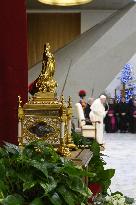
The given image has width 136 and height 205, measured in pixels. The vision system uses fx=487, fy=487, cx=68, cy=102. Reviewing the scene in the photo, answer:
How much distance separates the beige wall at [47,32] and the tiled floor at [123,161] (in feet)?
15.8

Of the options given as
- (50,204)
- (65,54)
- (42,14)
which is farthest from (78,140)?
(42,14)

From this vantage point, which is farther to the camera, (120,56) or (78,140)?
(120,56)

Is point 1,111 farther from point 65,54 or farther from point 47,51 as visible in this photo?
point 65,54

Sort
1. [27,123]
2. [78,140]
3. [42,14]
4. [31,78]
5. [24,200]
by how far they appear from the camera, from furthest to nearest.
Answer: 1. [42,14]
2. [31,78]
3. [78,140]
4. [27,123]
5. [24,200]

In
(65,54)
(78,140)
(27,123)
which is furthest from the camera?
(65,54)

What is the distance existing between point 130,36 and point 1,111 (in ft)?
35.5

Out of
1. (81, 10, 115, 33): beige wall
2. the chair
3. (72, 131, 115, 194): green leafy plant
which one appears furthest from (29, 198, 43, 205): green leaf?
(81, 10, 115, 33): beige wall

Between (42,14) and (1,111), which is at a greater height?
(42,14)

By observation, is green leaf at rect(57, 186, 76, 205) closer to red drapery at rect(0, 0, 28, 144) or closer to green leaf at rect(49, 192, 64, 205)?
green leaf at rect(49, 192, 64, 205)

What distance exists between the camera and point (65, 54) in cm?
1485

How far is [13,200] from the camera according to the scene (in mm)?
2236

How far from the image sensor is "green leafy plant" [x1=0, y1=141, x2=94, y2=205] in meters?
2.34

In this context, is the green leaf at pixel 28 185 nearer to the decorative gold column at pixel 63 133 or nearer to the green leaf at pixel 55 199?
the green leaf at pixel 55 199

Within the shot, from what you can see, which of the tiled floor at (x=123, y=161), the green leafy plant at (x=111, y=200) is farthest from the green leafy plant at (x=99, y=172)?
the tiled floor at (x=123, y=161)
